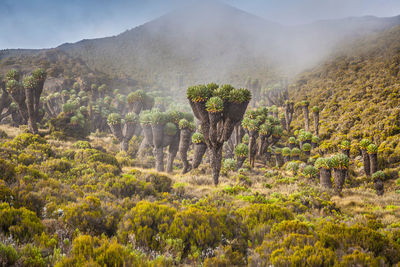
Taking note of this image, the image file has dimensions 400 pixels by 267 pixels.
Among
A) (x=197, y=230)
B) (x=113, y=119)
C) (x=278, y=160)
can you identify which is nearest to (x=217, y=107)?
(x=197, y=230)

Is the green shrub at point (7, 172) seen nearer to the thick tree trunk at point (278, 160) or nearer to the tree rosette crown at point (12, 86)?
the tree rosette crown at point (12, 86)

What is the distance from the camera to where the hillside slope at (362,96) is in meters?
21.9

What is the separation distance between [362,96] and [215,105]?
30493 mm

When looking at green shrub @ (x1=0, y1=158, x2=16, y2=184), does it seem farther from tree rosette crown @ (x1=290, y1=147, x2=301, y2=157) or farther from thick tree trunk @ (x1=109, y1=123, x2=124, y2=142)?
tree rosette crown @ (x1=290, y1=147, x2=301, y2=157)

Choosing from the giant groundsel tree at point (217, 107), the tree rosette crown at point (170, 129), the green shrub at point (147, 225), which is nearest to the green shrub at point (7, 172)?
the green shrub at point (147, 225)

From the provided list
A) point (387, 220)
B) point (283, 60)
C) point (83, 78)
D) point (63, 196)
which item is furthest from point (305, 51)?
point (63, 196)

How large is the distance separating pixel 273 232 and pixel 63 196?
6948 mm

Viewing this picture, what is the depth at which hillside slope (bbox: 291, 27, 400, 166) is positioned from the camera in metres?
21.9

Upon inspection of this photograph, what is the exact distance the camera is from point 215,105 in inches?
497

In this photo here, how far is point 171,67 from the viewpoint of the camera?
93375mm

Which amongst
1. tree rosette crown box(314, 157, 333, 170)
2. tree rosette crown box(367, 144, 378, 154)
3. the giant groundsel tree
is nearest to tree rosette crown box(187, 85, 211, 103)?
the giant groundsel tree

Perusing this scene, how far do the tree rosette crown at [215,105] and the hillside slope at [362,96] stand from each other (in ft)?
55.7

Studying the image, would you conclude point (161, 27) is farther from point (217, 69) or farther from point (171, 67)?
point (217, 69)

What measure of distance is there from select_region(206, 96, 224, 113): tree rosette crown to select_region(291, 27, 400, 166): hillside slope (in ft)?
55.7
